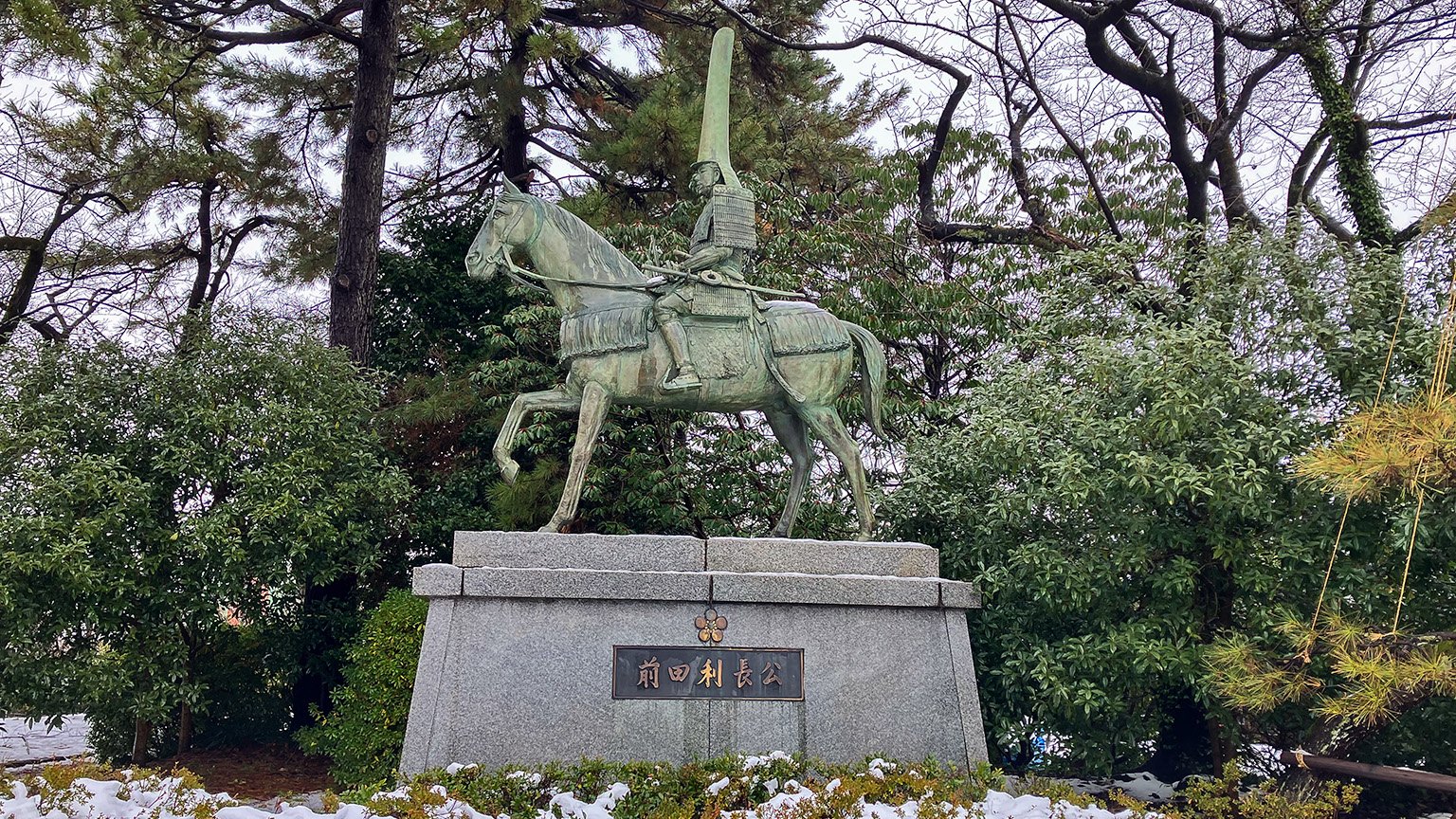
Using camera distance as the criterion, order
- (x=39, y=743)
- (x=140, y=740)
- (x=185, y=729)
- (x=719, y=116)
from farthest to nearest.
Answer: (x=39, y=743) → (x=185, y=729) → (x=140, y=740) → (x=719, y=116)

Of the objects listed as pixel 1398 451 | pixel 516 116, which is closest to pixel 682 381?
pixel 1398 451

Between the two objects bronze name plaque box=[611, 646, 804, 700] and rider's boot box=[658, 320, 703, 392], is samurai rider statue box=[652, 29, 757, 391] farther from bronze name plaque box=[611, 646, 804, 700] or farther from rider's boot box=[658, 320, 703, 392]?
bronze name plaque box=[611, 646, 804, 700]

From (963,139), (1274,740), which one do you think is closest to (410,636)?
(1274,740)

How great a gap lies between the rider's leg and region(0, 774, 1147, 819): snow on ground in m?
2.49

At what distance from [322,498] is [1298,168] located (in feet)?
32.9

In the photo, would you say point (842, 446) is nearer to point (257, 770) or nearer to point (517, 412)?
point (517, 412)

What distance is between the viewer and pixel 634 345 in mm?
7039

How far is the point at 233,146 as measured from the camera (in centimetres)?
1469

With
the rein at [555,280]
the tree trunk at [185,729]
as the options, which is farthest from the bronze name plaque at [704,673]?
the tree trunk at [185,729]

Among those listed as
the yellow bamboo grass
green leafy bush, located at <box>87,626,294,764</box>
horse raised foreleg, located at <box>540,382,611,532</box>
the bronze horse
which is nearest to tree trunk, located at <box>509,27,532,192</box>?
green leafy bush, located at <box>87,626,294,764</box>

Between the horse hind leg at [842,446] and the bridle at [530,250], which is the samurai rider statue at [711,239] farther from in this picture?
the horse hind leg at [842,446]

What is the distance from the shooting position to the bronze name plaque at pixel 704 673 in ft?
20.1

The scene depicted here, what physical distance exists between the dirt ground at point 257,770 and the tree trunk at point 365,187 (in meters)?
3.83

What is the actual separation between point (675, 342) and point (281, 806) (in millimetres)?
3273
